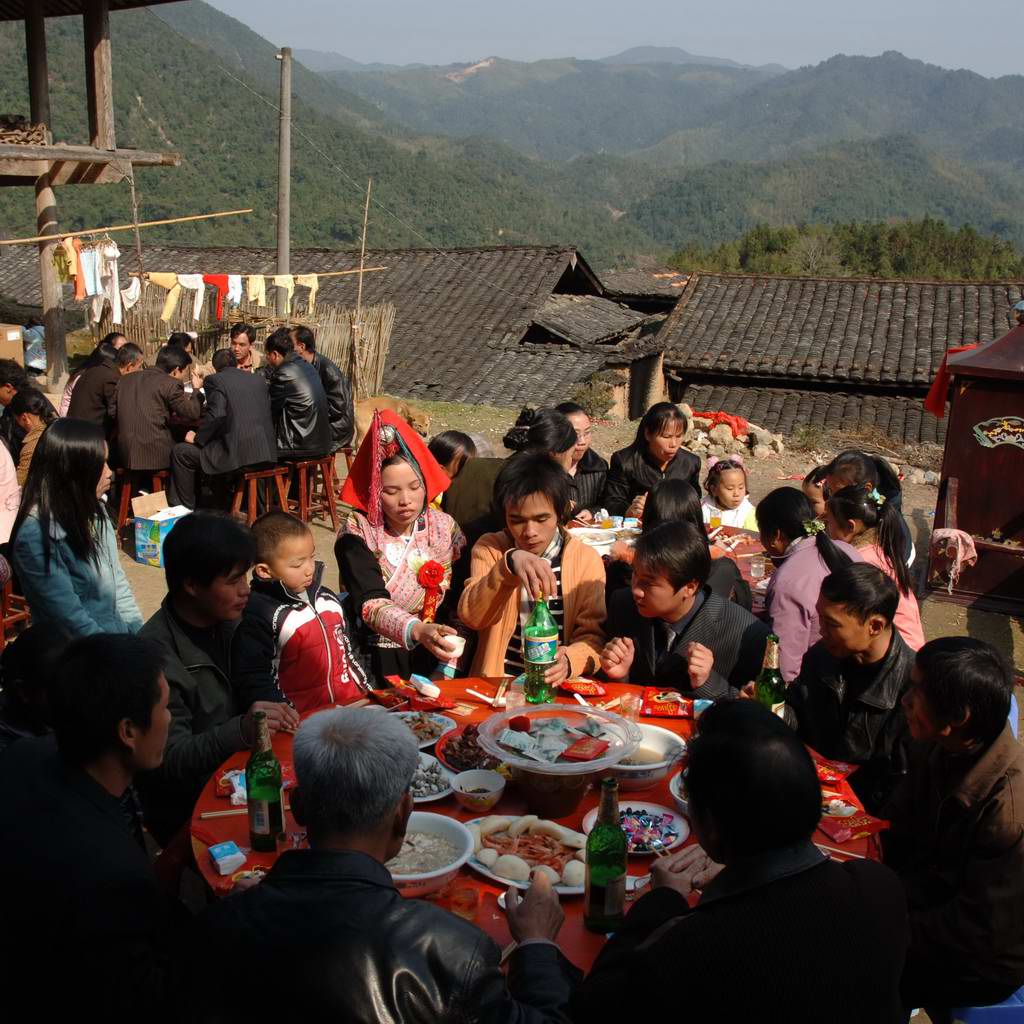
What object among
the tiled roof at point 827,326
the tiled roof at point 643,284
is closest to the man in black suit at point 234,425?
the tiled roof at point 827,326

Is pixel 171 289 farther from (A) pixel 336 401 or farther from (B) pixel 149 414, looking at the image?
(B) pixel 149 414

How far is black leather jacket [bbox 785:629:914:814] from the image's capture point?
11.0 feet

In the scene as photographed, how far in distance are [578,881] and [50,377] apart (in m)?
12.7

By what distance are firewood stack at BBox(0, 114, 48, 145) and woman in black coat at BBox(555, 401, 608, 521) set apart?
8332 millimetres

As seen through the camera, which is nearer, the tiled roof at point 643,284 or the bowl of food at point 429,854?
the bowl of food at point 429,854

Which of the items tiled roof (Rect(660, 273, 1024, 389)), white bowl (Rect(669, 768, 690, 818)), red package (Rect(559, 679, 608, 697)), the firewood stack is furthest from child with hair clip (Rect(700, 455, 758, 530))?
tiled roof (Rect(660, 273, 1024, 389))

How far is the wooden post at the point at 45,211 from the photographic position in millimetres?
11898

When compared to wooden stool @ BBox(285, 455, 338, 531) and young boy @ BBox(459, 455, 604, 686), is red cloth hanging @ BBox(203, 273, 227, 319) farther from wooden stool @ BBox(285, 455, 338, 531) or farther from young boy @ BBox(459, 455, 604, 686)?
young boy @ BBox(459, 455, 604, 686)

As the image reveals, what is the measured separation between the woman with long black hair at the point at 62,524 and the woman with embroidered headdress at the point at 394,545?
1038 millimetres

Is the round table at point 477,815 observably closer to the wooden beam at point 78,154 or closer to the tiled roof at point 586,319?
the wooden beam at point 78,154

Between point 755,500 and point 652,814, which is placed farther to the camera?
point 755,500

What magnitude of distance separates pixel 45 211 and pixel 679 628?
39.6 feet

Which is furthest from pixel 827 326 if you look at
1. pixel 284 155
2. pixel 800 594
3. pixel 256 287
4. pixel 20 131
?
pixel 800 594

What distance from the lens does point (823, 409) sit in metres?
17.3
